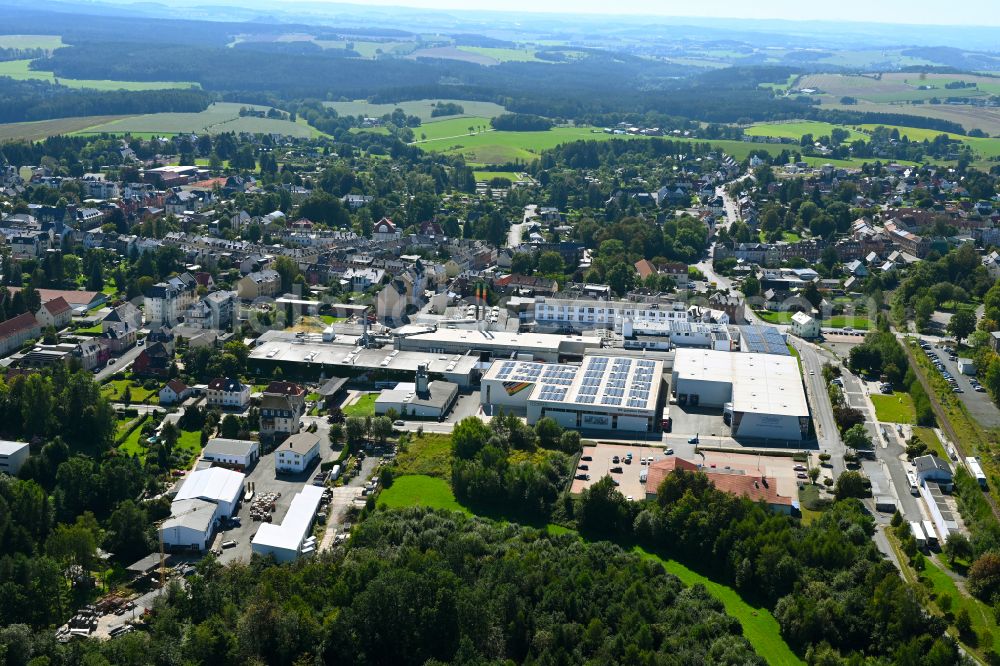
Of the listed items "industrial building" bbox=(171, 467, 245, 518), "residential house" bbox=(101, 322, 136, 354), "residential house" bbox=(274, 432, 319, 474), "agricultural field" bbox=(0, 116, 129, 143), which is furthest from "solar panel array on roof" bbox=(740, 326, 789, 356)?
"agricultural field" bbox=(0, 116, 129, 143)

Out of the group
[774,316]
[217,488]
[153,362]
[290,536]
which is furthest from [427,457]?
[774,316]

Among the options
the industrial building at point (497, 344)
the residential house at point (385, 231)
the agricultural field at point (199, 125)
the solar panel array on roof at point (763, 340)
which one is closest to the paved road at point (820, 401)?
the solar panel array on roof at point (763, 340)

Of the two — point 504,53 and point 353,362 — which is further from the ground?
point 353,362

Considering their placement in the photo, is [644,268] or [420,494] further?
[644,268]

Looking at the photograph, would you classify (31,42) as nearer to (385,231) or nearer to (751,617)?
(385,231)

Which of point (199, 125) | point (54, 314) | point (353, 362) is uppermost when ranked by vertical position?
point (353, 362)

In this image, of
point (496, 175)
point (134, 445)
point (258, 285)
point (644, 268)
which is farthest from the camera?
point (496, 175)
